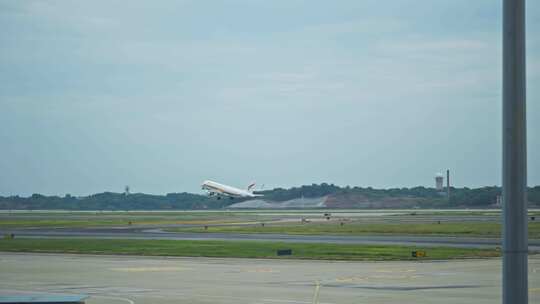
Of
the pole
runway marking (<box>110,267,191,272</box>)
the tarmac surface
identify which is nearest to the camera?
the pole

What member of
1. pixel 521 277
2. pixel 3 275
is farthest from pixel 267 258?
pixel 521 277

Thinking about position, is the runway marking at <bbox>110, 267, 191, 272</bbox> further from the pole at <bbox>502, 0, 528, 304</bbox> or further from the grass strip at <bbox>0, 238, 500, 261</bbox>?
the pole at <bbox>502, 0, 528, 304</bbox>

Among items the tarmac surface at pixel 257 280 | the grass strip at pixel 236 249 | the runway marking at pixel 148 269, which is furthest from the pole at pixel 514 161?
the grass strip at pixel 236 249

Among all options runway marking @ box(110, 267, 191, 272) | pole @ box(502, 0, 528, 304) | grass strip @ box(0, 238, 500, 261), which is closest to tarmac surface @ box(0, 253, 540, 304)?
runway marking @ box(110, 267, 191, 272)

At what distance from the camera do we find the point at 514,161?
910cm

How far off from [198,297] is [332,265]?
57.5ft

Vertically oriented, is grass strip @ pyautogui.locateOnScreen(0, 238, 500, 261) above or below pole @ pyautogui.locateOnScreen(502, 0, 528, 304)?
below

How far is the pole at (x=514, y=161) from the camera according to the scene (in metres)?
9.11

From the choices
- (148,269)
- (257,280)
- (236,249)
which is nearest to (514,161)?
(257,280)

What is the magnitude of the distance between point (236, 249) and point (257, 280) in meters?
23.3

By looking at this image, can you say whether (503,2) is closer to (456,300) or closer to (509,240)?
(509,240)

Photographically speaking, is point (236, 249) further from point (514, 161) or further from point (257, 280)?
point (514, 161)

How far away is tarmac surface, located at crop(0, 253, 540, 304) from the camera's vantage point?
31.5m

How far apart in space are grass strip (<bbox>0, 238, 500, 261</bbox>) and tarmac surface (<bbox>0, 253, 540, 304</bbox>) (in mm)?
3383
